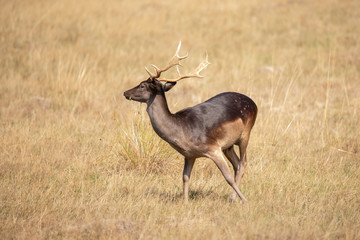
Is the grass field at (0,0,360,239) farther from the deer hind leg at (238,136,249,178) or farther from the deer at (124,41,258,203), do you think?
the deer at (124,41,258,203)

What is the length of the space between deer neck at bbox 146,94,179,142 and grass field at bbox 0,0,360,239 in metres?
0.86

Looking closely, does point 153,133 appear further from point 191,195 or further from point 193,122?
point 193,122

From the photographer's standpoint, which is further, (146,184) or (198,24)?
(198,24)

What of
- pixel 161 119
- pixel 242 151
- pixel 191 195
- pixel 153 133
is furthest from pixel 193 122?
pixel 153 133

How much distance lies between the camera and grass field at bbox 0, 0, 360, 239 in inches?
217

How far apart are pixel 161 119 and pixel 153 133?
1.39 meters

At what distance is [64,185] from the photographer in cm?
650

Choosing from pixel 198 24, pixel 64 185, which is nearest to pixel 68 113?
pixel 64 185

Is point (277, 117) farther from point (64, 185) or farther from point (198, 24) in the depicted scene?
point (198, 24)

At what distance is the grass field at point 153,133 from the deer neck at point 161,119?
0.86 m

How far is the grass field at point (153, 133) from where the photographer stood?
217 inches

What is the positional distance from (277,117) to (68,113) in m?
4.09

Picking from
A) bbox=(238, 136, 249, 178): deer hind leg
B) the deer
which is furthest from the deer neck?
bbox=(238, 136, 249, 178): deer hind leg

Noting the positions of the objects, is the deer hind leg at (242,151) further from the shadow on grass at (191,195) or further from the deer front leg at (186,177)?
the deer front leg at (186,177)
